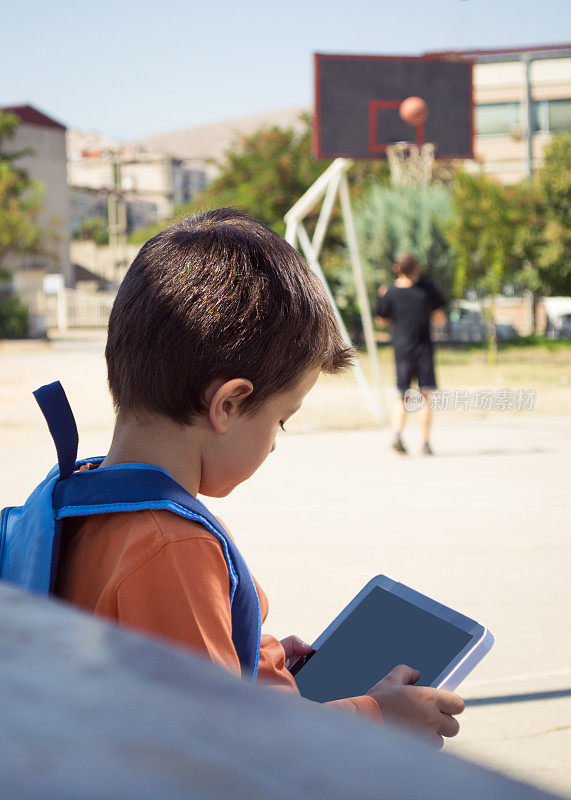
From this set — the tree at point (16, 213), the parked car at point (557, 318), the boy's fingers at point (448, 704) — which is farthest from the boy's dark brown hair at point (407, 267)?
the parked car at point (557, 318)

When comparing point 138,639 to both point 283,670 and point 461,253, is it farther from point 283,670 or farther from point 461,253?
point 461,253

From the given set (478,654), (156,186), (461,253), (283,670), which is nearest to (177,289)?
(283,670)

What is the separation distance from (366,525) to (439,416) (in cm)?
653

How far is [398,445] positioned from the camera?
29.6ft

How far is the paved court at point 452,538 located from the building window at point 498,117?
3702 centimetres

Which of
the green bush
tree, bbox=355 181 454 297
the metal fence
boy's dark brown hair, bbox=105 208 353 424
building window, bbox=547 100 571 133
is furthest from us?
the metal fence

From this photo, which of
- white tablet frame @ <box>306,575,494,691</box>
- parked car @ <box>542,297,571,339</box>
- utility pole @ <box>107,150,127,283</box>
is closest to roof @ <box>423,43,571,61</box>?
parked car @ <box>542,297,571,339</box>

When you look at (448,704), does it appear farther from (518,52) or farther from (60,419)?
(518,52)

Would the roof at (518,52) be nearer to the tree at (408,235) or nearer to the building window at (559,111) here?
the building window at (559,111)

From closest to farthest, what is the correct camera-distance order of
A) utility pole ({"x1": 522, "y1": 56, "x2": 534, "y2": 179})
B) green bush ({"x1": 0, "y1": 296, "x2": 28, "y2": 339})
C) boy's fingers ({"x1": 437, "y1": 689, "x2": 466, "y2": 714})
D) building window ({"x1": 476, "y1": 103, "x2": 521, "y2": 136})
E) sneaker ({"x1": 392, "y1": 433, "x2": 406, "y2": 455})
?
1. boy's fingers ({"x1": 437, "y1": 689, "x2": 466, "y2": 714})
2. sneaker ({"x1": 392, "y1": 433, "x2": 406, "y2": 455})
3. green bush ({"x1": 0, "y1": 296, "x2": 28, "y2": 339})
4. utility pole ({"x1": 522, "y1": 56, "x2": 534, "y2": 179})
5. building window ({"x1": 476, "y1": 103, "x2": 521, "y2": 136})

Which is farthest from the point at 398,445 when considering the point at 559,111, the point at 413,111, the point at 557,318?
the point at 559,111

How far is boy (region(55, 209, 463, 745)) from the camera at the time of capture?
1351mm

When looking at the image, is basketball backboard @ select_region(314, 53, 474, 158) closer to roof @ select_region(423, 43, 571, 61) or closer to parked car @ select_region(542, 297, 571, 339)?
parked car @ select_region(542, 297, 571, 339)

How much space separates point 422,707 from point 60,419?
697 millimetres
